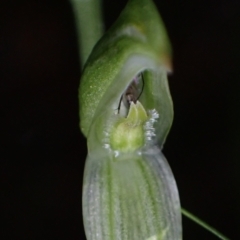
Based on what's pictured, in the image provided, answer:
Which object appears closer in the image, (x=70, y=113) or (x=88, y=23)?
(x=88, y=23)

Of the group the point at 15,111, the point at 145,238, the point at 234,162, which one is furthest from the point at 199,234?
the point at 145,238

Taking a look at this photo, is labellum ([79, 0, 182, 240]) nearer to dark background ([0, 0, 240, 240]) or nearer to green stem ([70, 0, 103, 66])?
green stem ([70, 0, 103, 66])

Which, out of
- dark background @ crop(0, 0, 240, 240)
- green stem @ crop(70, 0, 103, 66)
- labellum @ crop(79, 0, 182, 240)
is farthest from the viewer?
dark background @ crop(0, 0, 240, 240)

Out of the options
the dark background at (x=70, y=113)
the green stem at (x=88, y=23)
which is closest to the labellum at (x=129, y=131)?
the green stem at (x=88, y=23)

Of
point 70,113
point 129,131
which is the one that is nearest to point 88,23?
point 129,131

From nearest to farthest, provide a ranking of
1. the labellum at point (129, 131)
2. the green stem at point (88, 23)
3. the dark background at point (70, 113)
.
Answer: the labellum at point (129, 131), the green stem at point (88, 23), the dark background at point (70, 113)

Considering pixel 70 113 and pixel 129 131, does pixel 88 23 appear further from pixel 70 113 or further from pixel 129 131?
pixel 70 113

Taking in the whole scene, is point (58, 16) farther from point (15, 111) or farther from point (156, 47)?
point (156, 47)

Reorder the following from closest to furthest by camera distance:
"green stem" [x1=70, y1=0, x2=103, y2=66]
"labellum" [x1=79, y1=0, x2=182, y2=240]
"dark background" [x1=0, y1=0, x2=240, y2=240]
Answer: "labellum" [x1=79, y1=0, x2=182, y2=240]
"green stem" [x1=70, y1=0, x2=103, y2=66]
"dark background" [x1=0, y1=0, x2=240, y2=240]

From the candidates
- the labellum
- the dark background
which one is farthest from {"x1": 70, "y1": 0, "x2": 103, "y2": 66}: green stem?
the dark background

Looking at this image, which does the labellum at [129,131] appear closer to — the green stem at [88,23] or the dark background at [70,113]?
the green stem at [88,23]
